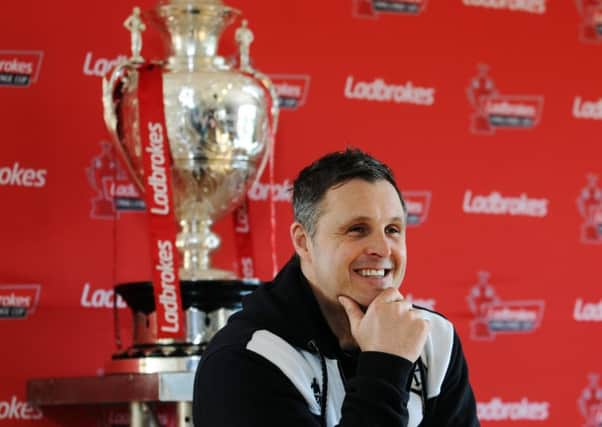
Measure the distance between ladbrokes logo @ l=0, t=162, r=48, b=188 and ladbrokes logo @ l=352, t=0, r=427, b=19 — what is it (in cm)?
103

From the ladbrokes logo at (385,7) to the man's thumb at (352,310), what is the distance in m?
1.86

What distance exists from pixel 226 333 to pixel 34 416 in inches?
58.2

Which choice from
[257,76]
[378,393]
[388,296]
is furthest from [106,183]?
[378,393]

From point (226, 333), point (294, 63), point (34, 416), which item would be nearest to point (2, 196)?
point (34, 416)

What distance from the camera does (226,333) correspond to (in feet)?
6.14

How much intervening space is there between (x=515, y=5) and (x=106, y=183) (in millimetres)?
1376

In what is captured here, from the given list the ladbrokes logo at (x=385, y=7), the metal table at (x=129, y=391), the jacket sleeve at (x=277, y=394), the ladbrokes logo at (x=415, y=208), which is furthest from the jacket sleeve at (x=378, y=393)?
the ladbrokes logo at (x=385, y=7)

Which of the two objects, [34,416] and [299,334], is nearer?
[299,334]

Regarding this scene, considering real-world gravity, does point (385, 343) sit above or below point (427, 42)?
below

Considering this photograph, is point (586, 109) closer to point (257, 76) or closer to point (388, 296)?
point (257, 76)

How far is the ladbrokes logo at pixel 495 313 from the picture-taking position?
3652mm

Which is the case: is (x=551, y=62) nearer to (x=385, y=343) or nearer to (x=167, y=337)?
(x=167, y=337)

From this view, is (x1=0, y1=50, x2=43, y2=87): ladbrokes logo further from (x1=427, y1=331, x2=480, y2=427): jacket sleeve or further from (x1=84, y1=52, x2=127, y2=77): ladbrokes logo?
(x1=427, y1=331, x2=480, y2=427): jacket sleeve

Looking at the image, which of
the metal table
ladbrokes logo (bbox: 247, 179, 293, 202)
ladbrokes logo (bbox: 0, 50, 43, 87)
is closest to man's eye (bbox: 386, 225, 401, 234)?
the metal table
